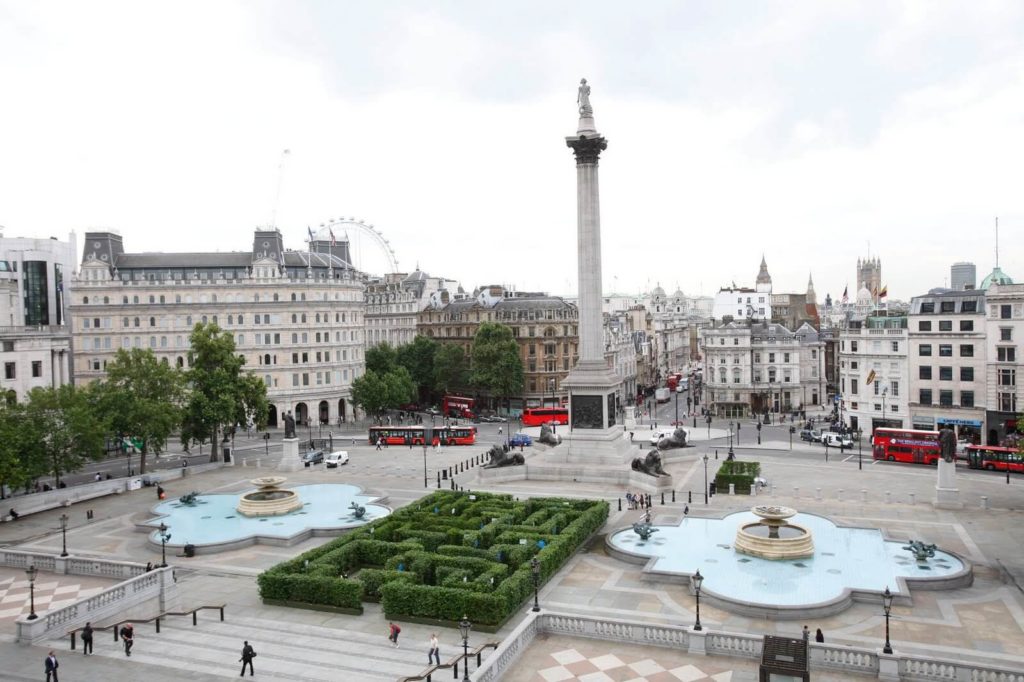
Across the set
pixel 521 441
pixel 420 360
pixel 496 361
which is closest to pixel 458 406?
pixel 496 361

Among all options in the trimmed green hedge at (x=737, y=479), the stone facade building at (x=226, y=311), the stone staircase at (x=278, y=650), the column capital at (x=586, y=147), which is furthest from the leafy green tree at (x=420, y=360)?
the stone staircase at (x=278, y=650)

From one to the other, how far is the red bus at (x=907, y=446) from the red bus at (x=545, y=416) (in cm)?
3267

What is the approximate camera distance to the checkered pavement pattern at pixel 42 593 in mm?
30297

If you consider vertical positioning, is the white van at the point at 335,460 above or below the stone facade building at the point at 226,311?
below

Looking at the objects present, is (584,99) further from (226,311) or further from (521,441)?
(226,311)

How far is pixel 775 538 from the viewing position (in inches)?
1383

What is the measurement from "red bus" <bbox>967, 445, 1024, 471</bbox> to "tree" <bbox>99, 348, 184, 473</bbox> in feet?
199

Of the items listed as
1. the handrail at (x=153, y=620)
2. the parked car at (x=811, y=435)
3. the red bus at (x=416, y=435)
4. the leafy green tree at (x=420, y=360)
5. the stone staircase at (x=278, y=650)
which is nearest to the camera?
the stone staircase at (x=278, y=650)

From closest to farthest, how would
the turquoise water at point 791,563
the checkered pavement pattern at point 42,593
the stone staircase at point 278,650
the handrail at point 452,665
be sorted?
1. the handrail at point 452,665
2. the stone staircase at point 278,650
3. the checkered pavement pattern at point 42,593
4. the turquoise water at point 791,563

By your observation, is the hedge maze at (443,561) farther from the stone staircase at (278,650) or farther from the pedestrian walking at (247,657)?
the pedestrian walking at (247,657)

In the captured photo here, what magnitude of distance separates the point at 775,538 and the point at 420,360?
252 ft

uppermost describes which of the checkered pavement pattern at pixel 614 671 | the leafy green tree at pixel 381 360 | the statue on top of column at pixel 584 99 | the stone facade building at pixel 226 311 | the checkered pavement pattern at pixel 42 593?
the statue on top of column at pixel 584 99

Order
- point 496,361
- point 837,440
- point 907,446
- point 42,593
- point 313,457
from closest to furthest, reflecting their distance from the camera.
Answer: point 42,593 < point 907,446 < point 313,457 < point 837,440 < point 496,361

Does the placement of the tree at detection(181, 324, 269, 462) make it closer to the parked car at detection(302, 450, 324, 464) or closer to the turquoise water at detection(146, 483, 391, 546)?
the parked car at detection(302, 450, 324, 464)
